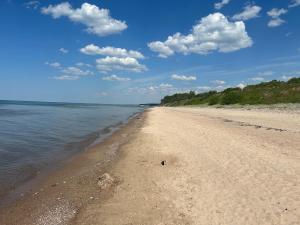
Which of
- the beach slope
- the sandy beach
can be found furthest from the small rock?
the beach slope

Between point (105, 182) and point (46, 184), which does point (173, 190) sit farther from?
point (46, 184)

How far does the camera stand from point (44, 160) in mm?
14750

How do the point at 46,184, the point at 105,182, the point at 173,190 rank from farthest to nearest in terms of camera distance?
the point at 46,184 → the point at 105,182 → the point at 173,190

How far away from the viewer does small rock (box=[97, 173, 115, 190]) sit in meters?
9.81

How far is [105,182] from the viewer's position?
1009cm

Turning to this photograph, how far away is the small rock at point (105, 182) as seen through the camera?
981cm

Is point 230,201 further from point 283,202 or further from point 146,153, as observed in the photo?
point 146,153

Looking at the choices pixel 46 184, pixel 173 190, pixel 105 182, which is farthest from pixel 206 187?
pixel 46 184

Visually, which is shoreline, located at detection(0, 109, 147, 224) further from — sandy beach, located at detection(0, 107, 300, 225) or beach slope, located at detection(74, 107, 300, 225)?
beach slope, located at detection(74, 107, 300, 225)

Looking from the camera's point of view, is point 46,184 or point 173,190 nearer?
point 173,190

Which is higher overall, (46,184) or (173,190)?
(173,190)

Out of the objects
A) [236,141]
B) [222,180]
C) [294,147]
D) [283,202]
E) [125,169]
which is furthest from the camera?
[236,141]

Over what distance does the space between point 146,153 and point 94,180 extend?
180 inches

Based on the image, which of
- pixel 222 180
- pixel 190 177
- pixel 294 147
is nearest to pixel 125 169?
pixel 190 177
